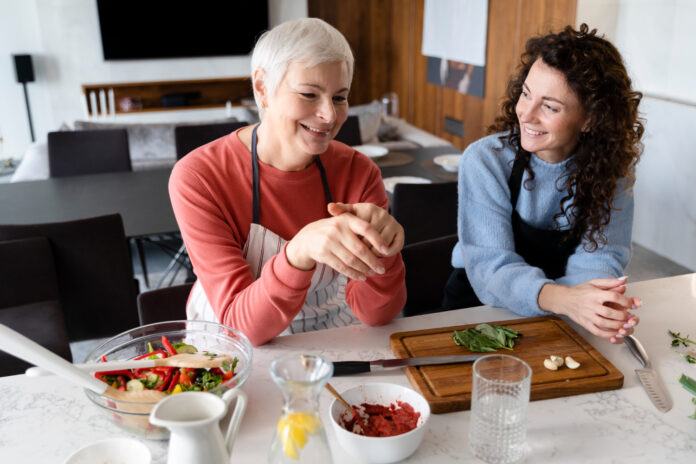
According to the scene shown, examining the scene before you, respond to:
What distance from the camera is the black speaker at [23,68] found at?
5.83 metres

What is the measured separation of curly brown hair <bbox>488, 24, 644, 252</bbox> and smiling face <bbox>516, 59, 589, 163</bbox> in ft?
0.06

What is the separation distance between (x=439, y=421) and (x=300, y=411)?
1.22 ft

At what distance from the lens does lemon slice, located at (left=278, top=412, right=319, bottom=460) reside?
730mm

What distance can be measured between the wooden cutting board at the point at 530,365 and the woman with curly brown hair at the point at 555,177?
0.14 metres

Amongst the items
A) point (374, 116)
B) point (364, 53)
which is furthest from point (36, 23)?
point (374, 116)

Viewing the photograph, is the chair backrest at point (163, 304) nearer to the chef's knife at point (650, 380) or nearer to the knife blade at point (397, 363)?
the knife blade at point (397, 363)

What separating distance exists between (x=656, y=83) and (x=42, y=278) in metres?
3.43

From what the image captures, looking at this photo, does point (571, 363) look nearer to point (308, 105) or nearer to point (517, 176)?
point (517, 176)

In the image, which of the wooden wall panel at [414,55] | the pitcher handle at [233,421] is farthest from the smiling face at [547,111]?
the wooden wall panel at [414,55]

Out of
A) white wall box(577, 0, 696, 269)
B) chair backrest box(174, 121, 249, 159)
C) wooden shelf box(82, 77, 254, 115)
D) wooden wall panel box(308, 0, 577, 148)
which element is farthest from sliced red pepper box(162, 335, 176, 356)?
wooden shelf box(82, 77, 254, 115)

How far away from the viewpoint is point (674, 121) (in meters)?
3.48

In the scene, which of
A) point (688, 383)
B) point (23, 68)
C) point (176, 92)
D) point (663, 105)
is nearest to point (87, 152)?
point (688, 383)

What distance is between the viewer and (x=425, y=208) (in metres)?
2.36

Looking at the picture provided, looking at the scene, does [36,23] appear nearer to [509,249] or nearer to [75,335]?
[75,335]
